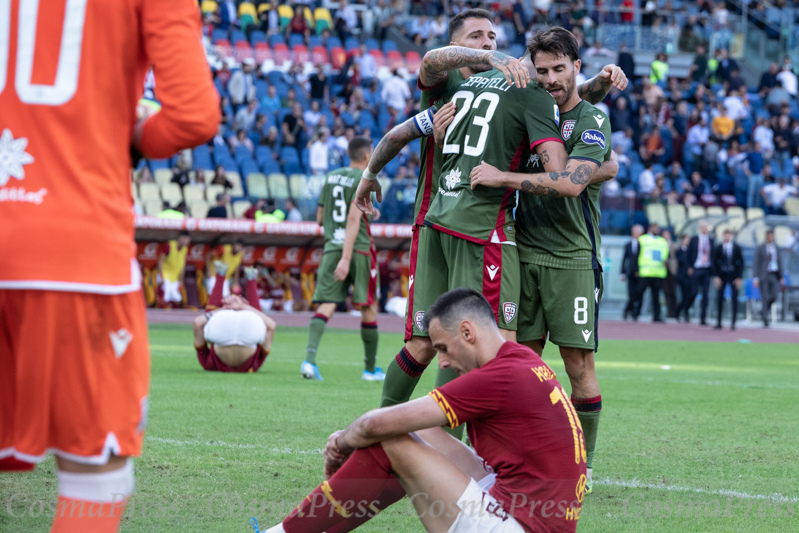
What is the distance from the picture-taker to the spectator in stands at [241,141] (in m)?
24.0

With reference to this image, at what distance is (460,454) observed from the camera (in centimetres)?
351

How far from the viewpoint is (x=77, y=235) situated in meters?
2.12

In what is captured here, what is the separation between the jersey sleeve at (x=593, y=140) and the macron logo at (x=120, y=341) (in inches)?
108

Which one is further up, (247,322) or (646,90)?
(646,90)

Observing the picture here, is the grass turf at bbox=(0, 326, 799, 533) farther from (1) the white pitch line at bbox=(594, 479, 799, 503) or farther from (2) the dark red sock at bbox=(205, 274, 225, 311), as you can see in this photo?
(2) the dark red sock at bbox=(205, 274, 225, 311)

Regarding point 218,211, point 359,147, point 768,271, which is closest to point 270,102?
point 218,211

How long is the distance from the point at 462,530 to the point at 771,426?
447 cm

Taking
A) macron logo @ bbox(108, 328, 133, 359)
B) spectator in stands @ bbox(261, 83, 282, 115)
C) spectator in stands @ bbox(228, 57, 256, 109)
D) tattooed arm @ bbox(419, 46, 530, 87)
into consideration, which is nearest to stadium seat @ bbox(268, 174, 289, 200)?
spectator in stands @ bbox(261, 83, 282, 115)

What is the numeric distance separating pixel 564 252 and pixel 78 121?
118 inches

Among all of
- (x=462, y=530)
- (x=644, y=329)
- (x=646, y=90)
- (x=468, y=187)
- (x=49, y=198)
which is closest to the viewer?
(x=49, y=198)

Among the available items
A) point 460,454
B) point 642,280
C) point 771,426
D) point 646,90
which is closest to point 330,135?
point 642,280

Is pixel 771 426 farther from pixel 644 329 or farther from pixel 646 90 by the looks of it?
pixel 646 90

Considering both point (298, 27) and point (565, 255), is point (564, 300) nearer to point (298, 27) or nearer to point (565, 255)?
point (565, 255)

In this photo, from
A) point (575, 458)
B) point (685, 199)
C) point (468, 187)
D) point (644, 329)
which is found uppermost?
point (468, 187)
